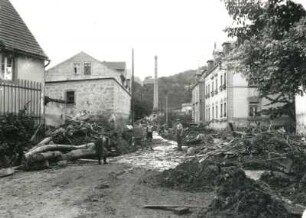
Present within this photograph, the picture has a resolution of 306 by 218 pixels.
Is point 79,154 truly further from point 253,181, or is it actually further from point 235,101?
point 235,101

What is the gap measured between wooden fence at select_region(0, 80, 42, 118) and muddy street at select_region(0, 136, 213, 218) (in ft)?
13.6

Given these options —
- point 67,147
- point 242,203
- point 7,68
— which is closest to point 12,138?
point 67,147

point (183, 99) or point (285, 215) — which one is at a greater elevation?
point (183, 99)

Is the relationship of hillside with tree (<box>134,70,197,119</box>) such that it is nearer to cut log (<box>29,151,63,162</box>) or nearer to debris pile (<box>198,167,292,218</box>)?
cut log (<box>29,151,63,162</box>)

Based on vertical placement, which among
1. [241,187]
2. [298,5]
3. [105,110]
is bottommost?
[241,187]

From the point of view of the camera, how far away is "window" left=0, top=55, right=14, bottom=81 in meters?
16.8

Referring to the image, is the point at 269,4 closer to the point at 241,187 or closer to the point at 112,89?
the point at 241,187

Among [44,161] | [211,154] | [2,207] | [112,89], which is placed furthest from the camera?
[112,89]

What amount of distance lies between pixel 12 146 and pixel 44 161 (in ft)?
4.56

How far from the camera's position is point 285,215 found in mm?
5984

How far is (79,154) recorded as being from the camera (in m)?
14.8

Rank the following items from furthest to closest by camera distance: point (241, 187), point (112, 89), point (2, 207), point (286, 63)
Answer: point (112, 89), point (286, 63), point (2, 207), point (241, 187)

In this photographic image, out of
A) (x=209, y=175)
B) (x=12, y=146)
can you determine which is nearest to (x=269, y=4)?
(x=209, y=175)

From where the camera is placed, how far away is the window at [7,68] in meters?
16.8
